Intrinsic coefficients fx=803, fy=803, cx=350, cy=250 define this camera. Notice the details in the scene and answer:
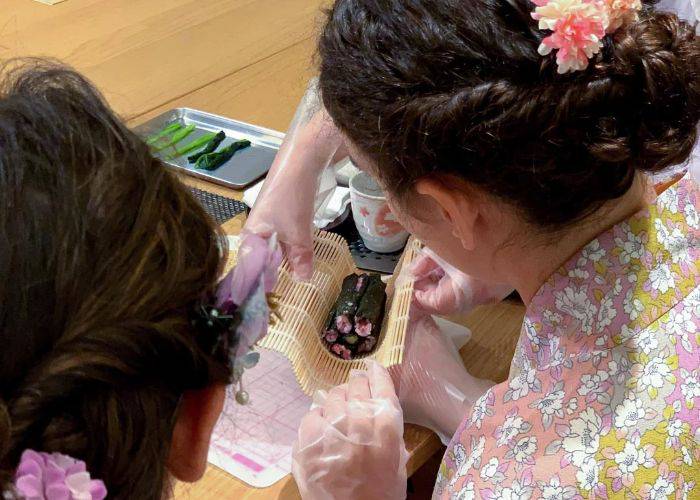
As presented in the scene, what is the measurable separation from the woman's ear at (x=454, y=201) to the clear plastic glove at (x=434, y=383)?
252 mm

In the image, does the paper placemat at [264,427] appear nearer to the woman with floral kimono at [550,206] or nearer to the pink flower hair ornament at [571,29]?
the woman with floral kimono at [550,206]

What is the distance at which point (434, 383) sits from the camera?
3.09 ft

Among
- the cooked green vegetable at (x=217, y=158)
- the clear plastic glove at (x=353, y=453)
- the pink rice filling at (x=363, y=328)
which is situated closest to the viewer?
the clear plastic glove at (x=353, y=453)

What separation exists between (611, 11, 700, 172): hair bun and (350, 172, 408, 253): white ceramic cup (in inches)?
18.4

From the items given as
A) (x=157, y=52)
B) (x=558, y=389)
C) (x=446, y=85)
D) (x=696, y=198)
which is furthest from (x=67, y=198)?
(x=157, y=52)

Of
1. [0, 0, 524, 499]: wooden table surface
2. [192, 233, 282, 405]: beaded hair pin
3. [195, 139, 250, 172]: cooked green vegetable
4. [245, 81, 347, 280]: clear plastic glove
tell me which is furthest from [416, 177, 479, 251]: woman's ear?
[195, 139, 250, 172]: cooked green vegetable

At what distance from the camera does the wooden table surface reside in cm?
164

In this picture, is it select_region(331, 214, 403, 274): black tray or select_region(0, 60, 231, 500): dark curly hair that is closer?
select_region(0, 60, 231, 500): dark curly hair

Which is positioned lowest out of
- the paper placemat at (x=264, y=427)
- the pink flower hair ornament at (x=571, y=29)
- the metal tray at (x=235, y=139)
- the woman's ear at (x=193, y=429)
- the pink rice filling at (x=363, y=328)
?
the paper placemat at (x=264, y=427)

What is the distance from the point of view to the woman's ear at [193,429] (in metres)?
0.54

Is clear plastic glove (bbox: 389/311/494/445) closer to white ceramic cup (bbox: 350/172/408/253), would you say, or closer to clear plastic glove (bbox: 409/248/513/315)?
clear plastic glove (bbox: 409/248/513/315)

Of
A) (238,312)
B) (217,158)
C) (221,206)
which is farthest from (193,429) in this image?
(217,158)

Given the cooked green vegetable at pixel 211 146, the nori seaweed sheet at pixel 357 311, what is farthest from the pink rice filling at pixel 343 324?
the cooked green vegetable at pixel 211 146

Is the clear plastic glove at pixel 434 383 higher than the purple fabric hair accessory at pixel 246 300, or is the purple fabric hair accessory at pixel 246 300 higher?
the purple fabric hair accessory at pixel 246 300
